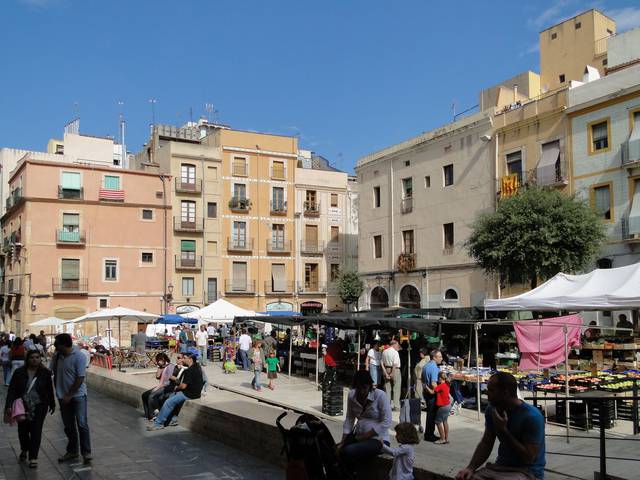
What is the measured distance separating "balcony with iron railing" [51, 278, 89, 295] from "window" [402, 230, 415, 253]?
825 inches

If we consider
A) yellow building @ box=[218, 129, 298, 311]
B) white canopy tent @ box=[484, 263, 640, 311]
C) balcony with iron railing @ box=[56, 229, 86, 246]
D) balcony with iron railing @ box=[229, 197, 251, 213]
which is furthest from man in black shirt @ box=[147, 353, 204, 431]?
balcony with iron railing @ box=[229, 197, 251, 213]

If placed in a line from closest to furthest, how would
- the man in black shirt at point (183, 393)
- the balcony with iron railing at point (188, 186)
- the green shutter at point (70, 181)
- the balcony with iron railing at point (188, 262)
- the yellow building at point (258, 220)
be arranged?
the man in black shirt at point (183, 393)
the green shutter at point (70, 181)
the balcony with iron railing at point (188, 262)
the balcony with iron railing at point (188, 186)
the yellow building at point (258, 220)

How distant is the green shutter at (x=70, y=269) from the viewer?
41.9 m

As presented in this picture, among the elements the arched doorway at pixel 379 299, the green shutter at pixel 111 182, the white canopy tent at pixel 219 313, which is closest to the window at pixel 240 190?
the green shutter at pixel 111 182

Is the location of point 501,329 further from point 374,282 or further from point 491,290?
point 374,282

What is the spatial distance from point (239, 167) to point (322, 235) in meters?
8.40

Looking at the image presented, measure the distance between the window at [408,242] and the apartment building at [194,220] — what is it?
15366 millimetres

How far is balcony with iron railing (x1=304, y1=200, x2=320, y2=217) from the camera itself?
5000cm

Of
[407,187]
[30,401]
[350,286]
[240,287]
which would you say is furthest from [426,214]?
[30,401]

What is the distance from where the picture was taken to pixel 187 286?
45.4 metres

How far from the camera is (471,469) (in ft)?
15.5

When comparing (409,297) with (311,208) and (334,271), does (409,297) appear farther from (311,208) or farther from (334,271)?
(311,208)

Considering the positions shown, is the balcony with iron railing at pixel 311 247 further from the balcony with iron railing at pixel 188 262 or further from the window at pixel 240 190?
the balcony with iron railing at pixel 188 262

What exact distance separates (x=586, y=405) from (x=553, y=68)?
34.2m
